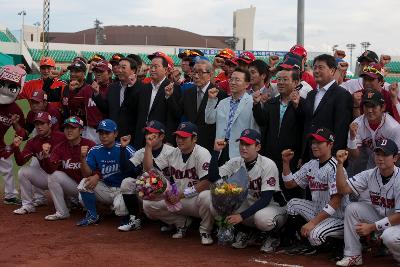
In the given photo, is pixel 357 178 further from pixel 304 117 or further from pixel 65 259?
pixel 65 259

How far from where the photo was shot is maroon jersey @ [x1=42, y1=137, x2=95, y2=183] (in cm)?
791

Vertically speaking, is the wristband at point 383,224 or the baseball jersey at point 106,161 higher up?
the baseball jersey at point 106,161

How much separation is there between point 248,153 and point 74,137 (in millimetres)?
2725

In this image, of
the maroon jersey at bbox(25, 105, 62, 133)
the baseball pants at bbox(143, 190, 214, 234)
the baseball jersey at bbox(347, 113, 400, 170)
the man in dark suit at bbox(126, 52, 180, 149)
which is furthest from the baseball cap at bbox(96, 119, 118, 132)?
the baseball jersey at bbox(347, 113, 400, 170)

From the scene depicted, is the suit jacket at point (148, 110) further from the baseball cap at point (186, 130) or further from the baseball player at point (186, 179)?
the baseball cap at point (186, 130)

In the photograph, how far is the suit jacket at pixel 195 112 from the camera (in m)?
7.39

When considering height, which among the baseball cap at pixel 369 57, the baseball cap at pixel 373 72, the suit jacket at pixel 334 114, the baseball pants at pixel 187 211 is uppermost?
the baseball cap at pixel 369 57

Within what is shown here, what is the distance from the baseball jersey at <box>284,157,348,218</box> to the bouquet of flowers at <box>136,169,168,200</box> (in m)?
1.45

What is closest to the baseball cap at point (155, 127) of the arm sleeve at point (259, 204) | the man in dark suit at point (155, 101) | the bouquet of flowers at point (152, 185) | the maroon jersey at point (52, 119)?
the man in dark suit at point (155, 101)

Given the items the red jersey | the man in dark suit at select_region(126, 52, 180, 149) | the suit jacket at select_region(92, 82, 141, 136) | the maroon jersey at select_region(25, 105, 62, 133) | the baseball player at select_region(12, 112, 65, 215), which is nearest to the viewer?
the man in dark suit at select_region(126, 52, 180, 149)

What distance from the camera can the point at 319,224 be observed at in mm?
5875

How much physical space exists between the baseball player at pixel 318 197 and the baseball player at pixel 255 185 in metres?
0.16

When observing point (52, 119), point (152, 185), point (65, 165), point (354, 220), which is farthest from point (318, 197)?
point (52, 119)

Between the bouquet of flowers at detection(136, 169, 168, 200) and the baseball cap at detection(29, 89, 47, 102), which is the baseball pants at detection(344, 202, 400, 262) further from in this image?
the baseball cap at detection(29, 89, 47, 102)
